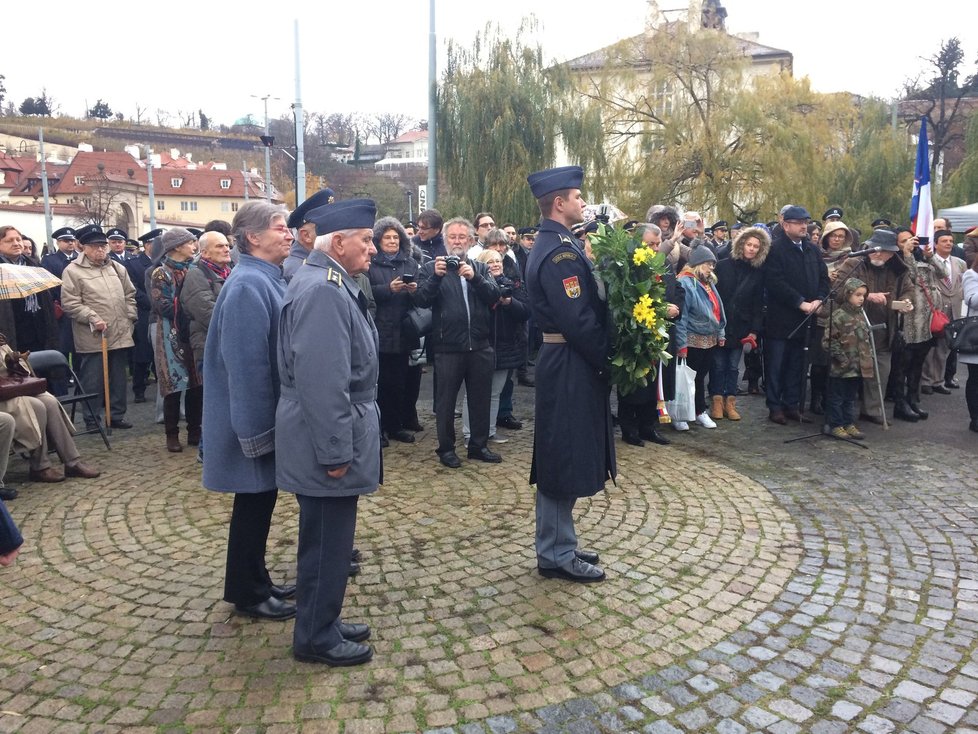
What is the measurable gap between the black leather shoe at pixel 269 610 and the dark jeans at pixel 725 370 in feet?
19.4

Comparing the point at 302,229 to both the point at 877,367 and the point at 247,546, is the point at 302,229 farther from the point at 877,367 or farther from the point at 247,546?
the point at 877,367

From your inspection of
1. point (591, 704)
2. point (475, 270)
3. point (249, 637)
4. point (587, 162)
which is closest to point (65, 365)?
point (475, 270)

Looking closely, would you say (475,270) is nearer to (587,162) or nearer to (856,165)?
(587,162)

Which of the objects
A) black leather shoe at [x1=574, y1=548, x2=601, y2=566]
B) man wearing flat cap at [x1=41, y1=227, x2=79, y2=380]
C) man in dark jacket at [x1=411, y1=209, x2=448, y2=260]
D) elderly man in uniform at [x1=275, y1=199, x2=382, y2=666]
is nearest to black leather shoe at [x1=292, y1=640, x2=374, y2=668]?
elderly man in uniform at [x1=275, y1=199, x2=382, y2=666]

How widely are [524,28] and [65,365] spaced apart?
2365 centimetres

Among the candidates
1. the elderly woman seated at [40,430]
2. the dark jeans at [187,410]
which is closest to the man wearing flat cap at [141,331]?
the dark jeans at [187,410]

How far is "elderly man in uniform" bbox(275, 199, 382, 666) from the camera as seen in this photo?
330 centimetres

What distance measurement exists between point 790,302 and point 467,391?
12.3ft

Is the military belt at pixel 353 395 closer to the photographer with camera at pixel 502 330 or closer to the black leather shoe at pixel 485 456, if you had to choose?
the black leather shoe at pixel 485 456

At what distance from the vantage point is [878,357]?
27.3 feet

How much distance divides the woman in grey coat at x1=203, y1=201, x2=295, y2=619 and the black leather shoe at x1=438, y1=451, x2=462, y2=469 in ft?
9.36

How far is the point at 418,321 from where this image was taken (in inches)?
293

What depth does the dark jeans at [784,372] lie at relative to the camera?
8.45 m

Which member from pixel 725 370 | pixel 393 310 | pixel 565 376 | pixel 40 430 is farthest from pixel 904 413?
pixel 40 430
